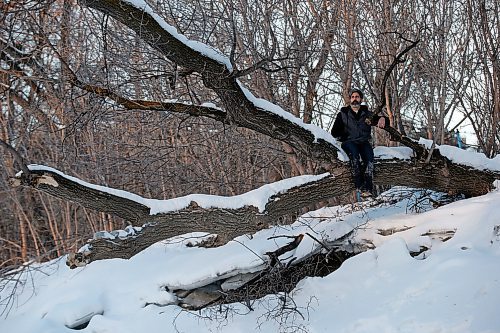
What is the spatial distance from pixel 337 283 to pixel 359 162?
153 cm

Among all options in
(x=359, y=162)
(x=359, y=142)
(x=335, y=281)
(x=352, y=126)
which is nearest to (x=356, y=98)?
(x=352, y=126)

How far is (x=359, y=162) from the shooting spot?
6.54 meters

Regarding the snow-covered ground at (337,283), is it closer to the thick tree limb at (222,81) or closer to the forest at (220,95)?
the forest at (220,95)

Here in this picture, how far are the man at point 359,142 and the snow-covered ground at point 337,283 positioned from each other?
2.66 feet

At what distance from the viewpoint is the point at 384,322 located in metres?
5.23

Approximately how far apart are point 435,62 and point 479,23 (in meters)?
0.92

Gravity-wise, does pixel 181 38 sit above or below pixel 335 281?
above

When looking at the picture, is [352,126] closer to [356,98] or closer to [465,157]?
[356,98]

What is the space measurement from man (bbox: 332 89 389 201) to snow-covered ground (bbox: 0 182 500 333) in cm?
81

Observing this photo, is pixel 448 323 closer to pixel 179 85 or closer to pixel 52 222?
pixel 179 85

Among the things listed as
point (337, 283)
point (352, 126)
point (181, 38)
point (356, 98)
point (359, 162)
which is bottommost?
point (337, 283)

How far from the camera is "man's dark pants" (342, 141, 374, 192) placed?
653 centimetres

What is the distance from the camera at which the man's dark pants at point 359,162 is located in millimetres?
6527

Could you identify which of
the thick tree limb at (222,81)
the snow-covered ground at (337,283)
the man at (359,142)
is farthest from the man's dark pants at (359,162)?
the snow-covered ground at (337,283)
